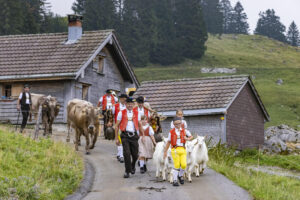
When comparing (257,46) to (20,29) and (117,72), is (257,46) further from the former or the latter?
(117,72)

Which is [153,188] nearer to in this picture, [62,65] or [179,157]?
[179,157]

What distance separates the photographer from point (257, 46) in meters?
144

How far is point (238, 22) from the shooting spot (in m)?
A: 178

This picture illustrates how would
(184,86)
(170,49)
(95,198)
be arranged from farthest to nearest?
(170,49) < (184,86) < (95,198)

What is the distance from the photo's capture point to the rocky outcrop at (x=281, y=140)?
34.5 meters

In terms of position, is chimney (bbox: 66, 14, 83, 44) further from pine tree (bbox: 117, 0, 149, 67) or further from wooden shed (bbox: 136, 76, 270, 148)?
pine tree (bbox: 117, 0, 149, 67)

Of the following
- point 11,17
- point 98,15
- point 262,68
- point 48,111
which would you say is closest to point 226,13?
point 262,68

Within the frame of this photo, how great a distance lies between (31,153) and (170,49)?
89.1m

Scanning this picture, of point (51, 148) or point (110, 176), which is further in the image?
point (51, 148)

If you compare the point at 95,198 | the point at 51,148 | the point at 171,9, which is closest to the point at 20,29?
the point at 171,9

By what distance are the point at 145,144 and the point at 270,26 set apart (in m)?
169

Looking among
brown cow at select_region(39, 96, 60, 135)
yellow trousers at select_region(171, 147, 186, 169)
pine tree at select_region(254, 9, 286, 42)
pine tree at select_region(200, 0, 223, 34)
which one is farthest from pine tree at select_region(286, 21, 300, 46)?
yellow trousers at select_region(171, 147, 186, 169)

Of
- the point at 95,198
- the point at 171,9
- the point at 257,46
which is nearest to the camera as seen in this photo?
the point at 95,198

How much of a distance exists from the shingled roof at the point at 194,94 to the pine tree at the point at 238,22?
146581 millimetres
